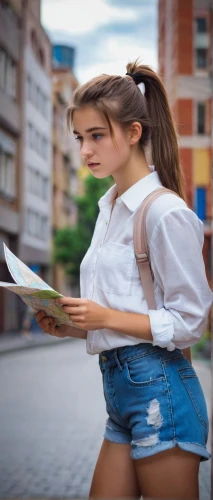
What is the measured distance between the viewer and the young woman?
160 cm

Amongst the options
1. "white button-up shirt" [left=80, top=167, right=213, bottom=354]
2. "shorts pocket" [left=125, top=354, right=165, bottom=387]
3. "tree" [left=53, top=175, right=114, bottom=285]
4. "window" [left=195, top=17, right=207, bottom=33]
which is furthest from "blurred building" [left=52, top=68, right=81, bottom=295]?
"shorts pocket" [left=125, top=354, right=165, bottom=387]

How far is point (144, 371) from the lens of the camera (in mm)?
1631

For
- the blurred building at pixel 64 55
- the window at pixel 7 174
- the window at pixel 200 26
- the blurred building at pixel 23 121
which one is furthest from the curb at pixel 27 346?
the blurred building at pixel 64 55

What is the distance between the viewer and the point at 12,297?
18219mm

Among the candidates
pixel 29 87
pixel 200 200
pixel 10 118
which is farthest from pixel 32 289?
pixel 10 118

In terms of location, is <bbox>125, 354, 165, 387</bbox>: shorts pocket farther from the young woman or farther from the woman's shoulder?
the woman's shoulder

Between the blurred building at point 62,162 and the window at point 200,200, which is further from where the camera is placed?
the window at point 200,200

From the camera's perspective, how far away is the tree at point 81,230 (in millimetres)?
24484

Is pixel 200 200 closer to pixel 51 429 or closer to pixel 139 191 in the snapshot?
pixel 51 429

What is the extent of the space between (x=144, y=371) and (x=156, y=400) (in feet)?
0.19

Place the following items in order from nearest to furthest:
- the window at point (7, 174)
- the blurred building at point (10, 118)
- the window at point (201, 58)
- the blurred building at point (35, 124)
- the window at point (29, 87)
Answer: the blurred building at point (35, 124)
the blurred building at point (10, 118)
the window at point (201, 58)
the window at point (29, 87)
the window at point (7, 174)

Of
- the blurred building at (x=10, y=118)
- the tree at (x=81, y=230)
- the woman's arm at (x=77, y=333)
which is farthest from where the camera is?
the tree at (x=81, y=230)

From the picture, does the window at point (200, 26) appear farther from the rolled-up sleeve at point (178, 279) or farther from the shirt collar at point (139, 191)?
the rolled-up sleeve at point (178, 279)

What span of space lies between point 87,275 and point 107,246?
0.26ft
